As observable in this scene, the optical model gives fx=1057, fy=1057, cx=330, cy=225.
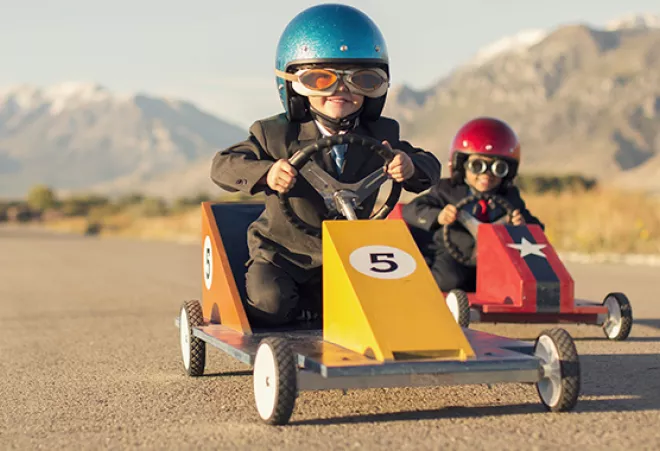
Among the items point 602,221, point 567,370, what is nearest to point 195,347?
point 567,370

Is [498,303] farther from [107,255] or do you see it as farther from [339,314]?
[107,255]

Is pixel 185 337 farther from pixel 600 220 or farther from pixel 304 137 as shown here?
pixel 600 220

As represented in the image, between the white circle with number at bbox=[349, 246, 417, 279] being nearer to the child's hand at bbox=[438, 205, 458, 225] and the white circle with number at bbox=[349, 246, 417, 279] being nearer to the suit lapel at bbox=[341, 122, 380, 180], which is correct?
the suit lapel at bbox=[341, 122, 380, 180]

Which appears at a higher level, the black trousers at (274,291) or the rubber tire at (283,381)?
the black trousers at (274,291)

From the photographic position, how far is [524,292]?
736cm

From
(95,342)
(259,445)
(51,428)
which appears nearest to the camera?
(259,445)

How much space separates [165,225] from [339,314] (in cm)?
3684

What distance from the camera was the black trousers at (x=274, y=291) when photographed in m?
5.62

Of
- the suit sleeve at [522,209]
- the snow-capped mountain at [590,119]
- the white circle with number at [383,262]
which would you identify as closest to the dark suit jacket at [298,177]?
the white circle with number at [383,262]

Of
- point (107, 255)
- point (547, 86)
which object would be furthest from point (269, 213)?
point (547, 86)

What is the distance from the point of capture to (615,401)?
495 cm

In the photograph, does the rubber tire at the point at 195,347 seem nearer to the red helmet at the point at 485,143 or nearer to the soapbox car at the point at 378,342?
the soapbox car at the point at 378,342

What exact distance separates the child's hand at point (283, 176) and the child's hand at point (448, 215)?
138 inches

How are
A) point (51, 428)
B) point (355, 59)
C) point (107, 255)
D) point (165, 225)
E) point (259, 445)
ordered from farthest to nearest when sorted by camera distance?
point (165, 225)
point (107, 255)
point (355, 59)
point (51, 428)
point (259, 445)
